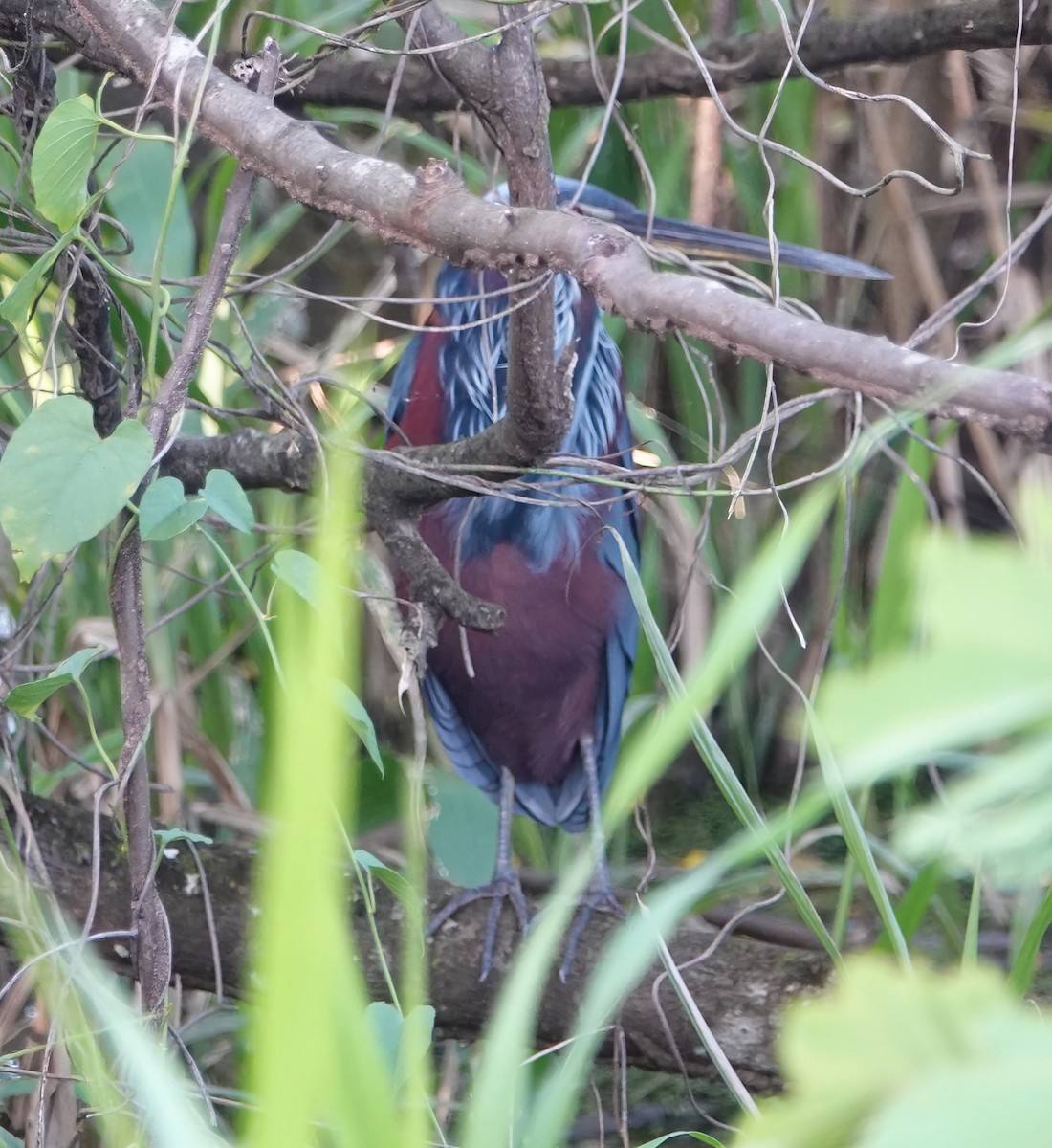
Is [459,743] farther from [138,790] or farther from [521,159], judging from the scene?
[521,159]

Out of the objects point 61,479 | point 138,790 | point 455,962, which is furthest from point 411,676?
point 455,962

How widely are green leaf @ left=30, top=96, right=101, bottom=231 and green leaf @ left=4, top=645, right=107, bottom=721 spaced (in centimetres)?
32

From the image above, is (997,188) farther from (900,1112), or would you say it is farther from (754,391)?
(900,1112)

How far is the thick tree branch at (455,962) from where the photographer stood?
132 cm

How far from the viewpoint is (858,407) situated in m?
0.90

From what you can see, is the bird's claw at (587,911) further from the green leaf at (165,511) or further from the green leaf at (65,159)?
the green leaf at (65,159)

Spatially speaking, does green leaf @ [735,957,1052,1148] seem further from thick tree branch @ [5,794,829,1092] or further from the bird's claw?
the bird's claw

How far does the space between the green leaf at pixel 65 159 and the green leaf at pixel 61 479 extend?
0.19 metres

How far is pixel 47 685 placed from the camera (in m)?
0.81

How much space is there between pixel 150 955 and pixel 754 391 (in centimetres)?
174

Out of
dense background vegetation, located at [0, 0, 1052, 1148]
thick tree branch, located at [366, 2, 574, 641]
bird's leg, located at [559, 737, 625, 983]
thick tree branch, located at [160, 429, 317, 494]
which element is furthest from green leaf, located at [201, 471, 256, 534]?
bird's leg, located at [559, 737, 625, 983]

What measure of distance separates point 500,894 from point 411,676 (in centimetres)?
77

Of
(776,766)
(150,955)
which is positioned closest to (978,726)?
(150,955)

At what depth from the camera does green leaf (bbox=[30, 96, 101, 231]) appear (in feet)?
2.68
